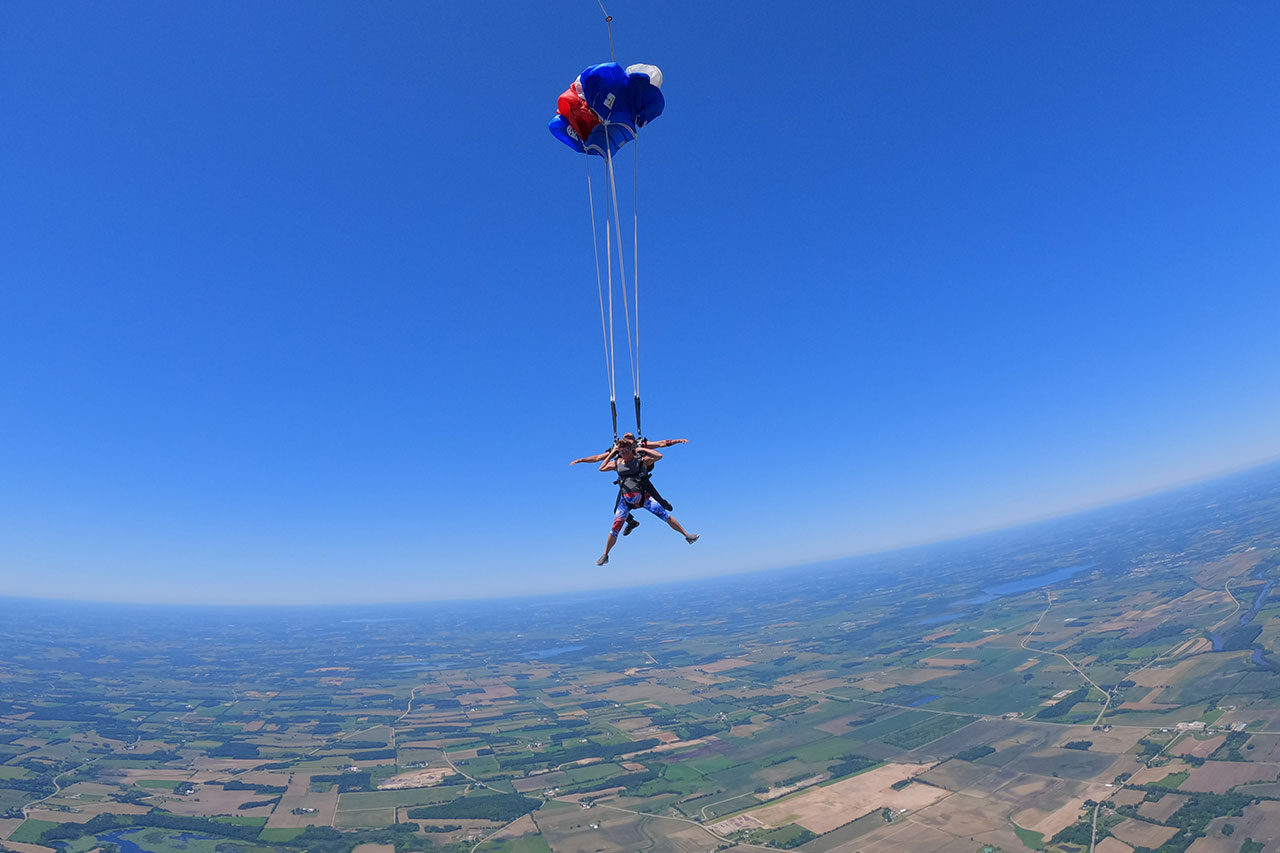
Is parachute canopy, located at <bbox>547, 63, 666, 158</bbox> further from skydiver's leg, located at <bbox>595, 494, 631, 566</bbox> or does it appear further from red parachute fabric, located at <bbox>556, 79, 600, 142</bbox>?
skydiver's leg, located at <bbox>595, 494, 631, 566</bbox>

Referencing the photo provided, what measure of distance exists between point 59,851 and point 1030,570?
804ft

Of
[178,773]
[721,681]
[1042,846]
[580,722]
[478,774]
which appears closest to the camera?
[1042,846]

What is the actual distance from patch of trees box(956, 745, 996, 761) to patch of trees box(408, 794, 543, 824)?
41528 mm

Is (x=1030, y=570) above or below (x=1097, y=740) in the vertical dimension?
below

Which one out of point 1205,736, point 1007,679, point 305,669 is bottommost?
point 305,669

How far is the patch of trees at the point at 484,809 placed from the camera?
162 ft

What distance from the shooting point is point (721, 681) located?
98188 millimetres


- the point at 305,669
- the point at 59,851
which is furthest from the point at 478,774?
the point at 305,669

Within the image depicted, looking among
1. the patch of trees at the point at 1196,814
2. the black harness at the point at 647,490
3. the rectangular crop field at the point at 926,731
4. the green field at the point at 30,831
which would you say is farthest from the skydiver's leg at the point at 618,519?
the green field at the point at 30,831

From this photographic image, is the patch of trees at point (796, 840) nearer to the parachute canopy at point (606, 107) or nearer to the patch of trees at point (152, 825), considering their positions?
the patch of trees at point (152, 825)

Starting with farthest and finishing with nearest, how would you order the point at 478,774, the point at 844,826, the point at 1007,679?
the point at 1007,679 < the point at 478,774 < the point at 844,826

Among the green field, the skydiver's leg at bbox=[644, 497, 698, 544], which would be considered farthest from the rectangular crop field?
the green field

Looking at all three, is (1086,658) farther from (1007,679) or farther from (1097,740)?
(1097,740)

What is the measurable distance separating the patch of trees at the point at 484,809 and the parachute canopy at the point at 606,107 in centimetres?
5697
